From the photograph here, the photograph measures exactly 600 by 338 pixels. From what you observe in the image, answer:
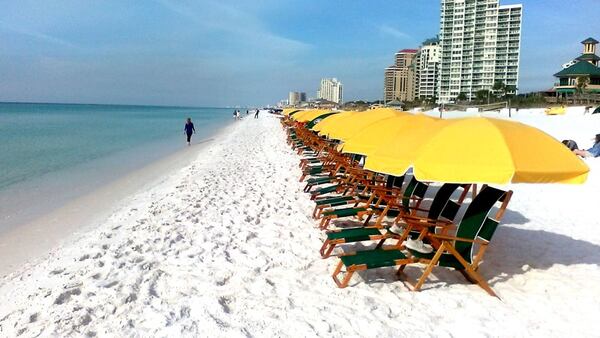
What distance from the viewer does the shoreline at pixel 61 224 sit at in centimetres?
534

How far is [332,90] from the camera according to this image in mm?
160625

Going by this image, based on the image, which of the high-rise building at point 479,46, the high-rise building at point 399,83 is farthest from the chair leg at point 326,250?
the high-rise building at point 399,83

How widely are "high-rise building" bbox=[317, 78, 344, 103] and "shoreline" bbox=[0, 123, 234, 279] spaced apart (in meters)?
144

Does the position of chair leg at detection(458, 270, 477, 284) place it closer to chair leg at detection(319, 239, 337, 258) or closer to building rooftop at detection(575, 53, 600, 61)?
chair leg at detection(319, 239, 337, 258)

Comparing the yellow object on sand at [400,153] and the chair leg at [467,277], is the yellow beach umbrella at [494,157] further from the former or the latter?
the chair leg at [467,277]

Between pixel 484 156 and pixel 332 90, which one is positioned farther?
pixel 332 90

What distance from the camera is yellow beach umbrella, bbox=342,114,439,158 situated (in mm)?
5258

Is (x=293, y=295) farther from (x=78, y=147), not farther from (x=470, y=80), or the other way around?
(x=470, y=80)

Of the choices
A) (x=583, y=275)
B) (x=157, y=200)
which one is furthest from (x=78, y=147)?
(x=583, y=275)

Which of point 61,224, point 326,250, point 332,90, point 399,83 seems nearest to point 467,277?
point 326,250

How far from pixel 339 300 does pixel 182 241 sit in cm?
239

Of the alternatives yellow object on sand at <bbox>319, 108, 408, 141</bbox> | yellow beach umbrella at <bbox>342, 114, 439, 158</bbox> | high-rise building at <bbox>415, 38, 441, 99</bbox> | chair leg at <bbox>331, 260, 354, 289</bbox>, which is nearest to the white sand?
chair leg at <bbox>331, 260, 354, 289</bbox>

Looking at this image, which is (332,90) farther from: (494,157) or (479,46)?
(494,157)

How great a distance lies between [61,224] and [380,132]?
5.44m
